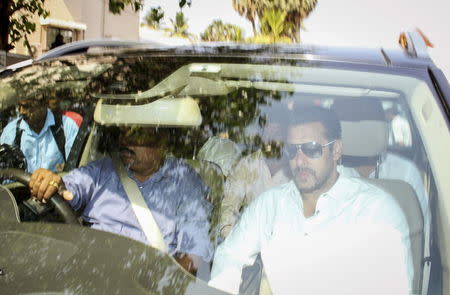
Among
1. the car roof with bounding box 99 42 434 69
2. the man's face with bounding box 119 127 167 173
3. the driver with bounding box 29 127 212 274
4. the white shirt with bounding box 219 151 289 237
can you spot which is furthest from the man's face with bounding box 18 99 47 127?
the white shirt with bounding box 219 151 289 237

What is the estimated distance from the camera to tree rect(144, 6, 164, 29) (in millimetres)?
6184

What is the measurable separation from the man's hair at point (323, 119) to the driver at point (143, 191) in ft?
1.48

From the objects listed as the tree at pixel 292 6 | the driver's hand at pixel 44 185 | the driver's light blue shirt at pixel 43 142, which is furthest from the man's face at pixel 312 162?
the tree at pixel 292 6

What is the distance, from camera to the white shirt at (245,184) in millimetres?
1959

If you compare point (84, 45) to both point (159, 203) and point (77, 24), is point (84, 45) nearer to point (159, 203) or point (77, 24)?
point (159, 203)

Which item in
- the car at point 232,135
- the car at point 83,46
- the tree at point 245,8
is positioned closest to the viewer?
the car at point 232,135

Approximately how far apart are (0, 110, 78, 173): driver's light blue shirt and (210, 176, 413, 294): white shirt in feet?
3.36

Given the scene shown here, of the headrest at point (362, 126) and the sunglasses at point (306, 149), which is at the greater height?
the headrest at point (362, 126)

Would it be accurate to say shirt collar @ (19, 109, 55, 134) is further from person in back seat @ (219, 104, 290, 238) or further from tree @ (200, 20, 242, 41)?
person in back seat @ (219, 104, 290, 238)

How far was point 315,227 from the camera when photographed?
5.78 feet

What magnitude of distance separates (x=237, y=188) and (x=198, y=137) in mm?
271

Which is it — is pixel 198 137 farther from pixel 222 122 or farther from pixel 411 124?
pixel 411 124

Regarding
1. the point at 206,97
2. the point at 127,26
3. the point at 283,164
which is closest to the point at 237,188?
the point at 283,164

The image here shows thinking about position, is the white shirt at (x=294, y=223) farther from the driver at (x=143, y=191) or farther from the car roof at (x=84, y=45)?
the car roof at (x=84, y=45)
